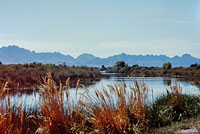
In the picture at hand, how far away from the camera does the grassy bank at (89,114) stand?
5.23m

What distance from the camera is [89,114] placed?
6840mm

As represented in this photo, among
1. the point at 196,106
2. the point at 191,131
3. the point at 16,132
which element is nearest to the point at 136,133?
the point at 191,131

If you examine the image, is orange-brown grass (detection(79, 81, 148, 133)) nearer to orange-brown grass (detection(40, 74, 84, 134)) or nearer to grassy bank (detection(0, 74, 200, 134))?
grassy bank (detection(0, 74, 200, 134))

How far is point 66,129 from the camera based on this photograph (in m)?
5.38

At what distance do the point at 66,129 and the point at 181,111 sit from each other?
16.8ft

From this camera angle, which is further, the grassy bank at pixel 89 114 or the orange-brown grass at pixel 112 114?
the orange-brown grass at pixel 112 114

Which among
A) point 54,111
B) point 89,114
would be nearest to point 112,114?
point 89,114

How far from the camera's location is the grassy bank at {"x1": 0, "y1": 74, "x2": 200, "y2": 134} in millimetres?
5234

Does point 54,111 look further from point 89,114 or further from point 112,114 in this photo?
point 89,114

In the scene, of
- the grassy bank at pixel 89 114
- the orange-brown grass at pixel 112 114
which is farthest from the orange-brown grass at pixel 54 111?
the orange-brown grass at pixel 112 114

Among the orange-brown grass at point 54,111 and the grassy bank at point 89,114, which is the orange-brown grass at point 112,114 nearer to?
the grassy bank at point 89,114

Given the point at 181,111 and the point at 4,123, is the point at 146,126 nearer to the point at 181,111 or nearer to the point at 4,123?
the point at 181,111

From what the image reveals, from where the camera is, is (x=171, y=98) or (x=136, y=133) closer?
(x=136, y=133)

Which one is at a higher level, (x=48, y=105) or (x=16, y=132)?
(x=48, y=105)
